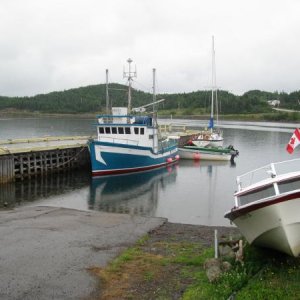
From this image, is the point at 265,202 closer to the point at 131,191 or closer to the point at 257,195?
the point at 257,195

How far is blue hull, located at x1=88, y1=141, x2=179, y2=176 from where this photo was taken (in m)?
32.9

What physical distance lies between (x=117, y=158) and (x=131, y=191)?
19.5 feet

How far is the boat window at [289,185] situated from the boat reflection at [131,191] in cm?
1195

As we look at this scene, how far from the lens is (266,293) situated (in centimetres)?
824

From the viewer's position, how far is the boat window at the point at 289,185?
9.95m

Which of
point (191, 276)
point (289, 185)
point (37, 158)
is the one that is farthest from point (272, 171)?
point (37, 158)

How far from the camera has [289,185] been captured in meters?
10.0

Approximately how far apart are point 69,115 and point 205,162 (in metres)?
139

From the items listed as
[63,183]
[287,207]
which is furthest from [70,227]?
[63,183]

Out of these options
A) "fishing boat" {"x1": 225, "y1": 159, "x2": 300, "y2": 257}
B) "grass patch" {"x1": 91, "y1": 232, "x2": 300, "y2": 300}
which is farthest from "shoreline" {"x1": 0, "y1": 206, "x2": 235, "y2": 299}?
"fishing boat" {"x1": 225, "y1": 159, "x2": 300, "y2": 257}

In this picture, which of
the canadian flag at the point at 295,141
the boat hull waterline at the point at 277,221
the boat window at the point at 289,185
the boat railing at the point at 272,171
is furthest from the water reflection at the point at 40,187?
the boat window at the point at 289,185

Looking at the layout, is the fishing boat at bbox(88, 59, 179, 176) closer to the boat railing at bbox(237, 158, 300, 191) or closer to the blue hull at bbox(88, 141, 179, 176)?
the blue hull at bbox(88, 141, 179, 176)

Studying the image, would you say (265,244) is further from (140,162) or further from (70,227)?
(140,162)

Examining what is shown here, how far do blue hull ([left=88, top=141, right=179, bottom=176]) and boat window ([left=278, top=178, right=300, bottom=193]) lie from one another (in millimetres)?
23656
